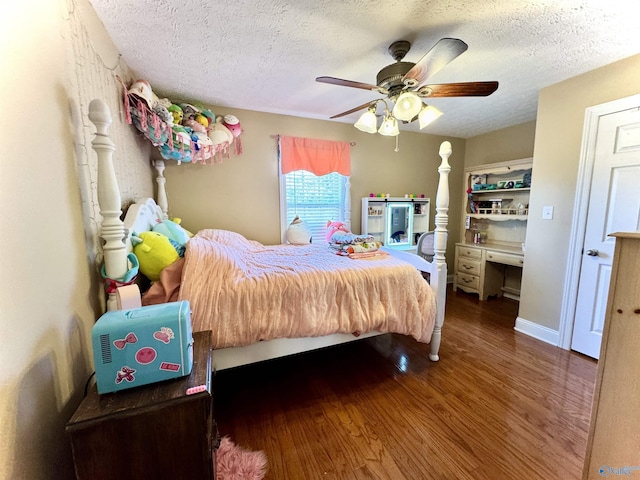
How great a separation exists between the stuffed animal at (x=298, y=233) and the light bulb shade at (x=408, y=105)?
1.76m

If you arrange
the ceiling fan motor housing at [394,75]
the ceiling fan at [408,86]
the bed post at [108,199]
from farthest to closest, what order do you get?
the ceiling fan motor housing at [394,75], the ceiling fan at [408,86], the bed post at [108,199]

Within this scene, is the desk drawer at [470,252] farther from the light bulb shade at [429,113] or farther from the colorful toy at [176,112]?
the colorful toy at [176,112]

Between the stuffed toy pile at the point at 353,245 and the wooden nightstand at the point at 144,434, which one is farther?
the stuffed toy pile at the point at 353,245

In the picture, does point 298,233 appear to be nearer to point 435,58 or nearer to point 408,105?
point 408,105

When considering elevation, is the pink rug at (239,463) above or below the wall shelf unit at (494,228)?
below

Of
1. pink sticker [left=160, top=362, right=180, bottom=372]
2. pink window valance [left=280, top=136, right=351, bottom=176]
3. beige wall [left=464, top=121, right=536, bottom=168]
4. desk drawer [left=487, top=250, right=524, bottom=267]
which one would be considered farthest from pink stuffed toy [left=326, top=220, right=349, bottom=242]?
beige wall [left=464, top=121, right=536, bottom=168]

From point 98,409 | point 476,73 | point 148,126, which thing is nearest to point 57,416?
point 98,409

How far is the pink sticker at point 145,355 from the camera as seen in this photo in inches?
34.1

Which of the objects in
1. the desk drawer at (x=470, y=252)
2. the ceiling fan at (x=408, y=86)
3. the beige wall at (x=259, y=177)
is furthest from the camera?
the desk drawer at (x=470, y=252)

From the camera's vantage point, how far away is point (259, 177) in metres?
3.11

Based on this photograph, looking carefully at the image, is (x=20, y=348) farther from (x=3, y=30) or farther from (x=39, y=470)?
(x=3, y=30)

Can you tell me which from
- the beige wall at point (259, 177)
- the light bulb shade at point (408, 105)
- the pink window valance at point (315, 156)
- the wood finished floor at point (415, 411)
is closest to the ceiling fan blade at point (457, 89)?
the light bulb shade at point (408, 105)

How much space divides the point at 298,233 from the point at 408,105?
1.86 m

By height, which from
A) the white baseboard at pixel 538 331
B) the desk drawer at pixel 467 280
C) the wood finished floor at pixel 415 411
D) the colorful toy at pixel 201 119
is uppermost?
the colorful toy at pixel 201 119
